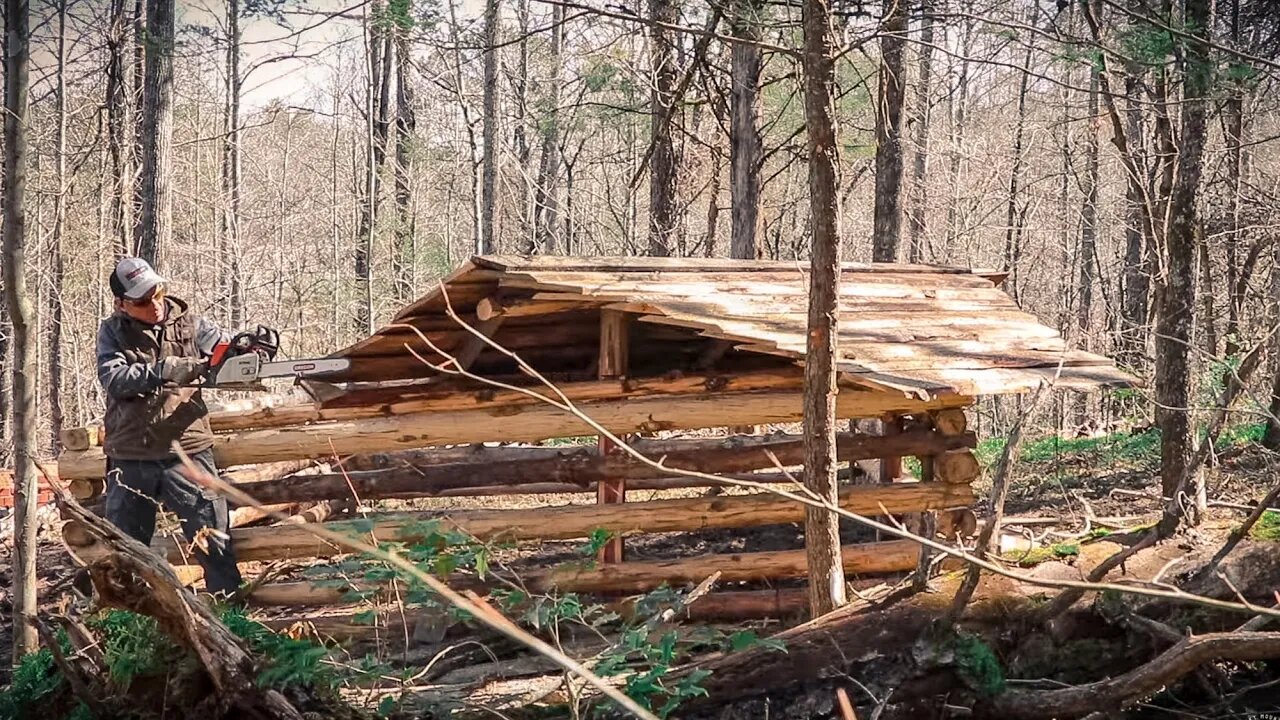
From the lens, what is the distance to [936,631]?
4629mm

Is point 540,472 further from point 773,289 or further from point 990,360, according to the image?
point 990,360

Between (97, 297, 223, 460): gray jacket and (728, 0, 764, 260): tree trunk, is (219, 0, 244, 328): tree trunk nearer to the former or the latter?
(728, 0, 764, 260): tree trunk

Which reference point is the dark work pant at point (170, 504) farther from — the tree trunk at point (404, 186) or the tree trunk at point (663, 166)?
the tree trunk at point (404, 186)

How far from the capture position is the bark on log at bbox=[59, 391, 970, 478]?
22.7 feet

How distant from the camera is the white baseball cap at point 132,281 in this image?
5977mm

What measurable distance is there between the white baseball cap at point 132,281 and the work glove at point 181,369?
492mm

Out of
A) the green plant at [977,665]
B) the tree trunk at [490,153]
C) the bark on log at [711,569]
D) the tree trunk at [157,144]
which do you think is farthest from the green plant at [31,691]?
the tree trunk at [490,153]

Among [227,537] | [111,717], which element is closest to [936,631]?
[111,717]

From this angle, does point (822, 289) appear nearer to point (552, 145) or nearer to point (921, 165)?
point (552, 145)

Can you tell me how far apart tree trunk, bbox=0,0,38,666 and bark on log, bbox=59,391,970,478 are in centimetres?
159

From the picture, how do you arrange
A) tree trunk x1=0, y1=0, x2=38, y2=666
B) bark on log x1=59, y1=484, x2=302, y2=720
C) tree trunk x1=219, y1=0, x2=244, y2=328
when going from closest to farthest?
bark on log x1=59, y1=484, x2=302, y2=720
tree trunk x1=0, y1=0, x2=38, y2=666
tree trunk x1=219, y1=0, x2=244, y2=328

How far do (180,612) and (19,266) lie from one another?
83.2 inches

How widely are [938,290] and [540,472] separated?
11.2 ft

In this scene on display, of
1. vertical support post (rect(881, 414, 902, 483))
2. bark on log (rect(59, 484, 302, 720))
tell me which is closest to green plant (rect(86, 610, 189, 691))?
bark on log (rect(59, 484, 302, 720))
